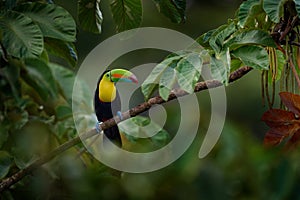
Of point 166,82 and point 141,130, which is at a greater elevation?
point 166,82

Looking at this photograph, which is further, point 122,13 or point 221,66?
point 122,13

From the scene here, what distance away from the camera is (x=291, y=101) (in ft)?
6.09

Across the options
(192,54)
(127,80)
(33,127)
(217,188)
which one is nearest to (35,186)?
(217,188)

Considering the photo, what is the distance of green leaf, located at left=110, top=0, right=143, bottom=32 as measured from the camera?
7.21ft

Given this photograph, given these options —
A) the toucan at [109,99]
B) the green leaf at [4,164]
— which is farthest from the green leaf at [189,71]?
the toucan at [109,99]

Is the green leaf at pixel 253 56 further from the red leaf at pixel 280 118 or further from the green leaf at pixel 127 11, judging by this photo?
the green leaf at pixel 127 11

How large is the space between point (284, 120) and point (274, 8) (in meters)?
0.30

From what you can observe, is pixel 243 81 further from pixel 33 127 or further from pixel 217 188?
pixel 217 188

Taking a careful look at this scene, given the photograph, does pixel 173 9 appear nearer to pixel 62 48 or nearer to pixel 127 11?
pixel 127 11

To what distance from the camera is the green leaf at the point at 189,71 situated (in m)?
1.80

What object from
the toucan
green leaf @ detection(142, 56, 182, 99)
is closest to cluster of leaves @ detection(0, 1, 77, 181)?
green leaf @ detection(142, 56, 182, 99)

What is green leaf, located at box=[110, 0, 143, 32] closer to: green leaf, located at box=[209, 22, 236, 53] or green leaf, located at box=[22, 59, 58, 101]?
green leaf, located at box=[209, 22, 236, 53]

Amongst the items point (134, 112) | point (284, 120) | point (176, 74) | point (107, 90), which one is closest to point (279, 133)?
point (284, 120)

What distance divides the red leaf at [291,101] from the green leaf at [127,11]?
586 mm
